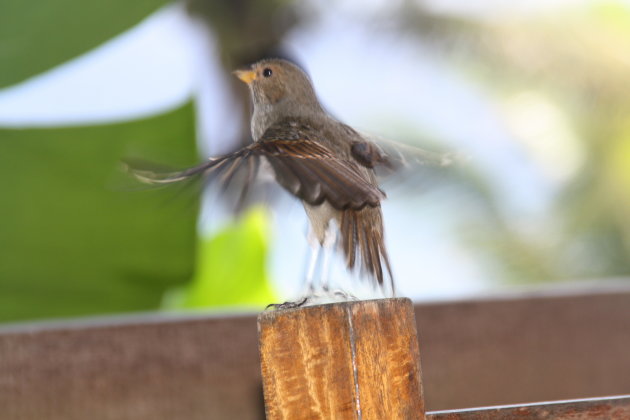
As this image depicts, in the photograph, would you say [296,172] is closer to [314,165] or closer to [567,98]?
[314,165]

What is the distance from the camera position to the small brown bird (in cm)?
87

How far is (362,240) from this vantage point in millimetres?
1050

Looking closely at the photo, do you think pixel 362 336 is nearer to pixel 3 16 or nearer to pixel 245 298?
pixel 3 16

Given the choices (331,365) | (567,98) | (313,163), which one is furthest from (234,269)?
(567,98)

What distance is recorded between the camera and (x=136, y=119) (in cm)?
207

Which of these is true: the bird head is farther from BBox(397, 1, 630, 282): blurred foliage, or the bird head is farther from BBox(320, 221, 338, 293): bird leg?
BBox(397, 1, 630, 282): blurred foliage

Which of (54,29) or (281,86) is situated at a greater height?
(54,29)

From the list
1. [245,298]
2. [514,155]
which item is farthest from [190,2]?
[514,155]

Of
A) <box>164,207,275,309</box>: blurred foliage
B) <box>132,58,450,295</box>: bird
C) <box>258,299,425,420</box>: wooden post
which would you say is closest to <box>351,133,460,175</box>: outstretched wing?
<box>132,58,450,295</box>: bird

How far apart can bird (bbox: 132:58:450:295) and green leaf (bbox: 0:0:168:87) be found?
2.78ft

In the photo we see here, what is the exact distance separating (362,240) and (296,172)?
21cm

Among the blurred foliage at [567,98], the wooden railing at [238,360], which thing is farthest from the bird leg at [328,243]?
the blurred foliage at [567,98]

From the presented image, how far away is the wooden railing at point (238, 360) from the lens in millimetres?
1526

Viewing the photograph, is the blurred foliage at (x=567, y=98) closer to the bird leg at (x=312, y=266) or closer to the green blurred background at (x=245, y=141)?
the green blurred background at (x=245, y=141)
